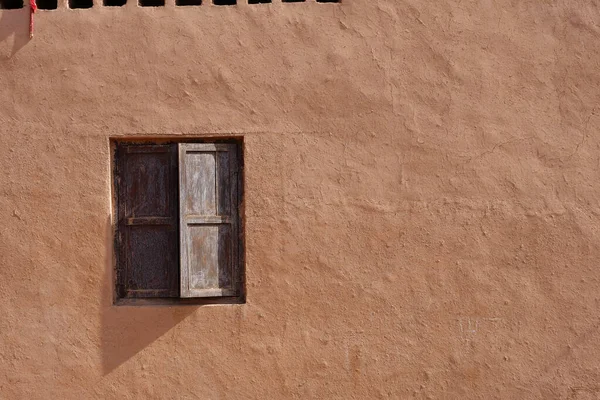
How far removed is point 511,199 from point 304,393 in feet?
5.24

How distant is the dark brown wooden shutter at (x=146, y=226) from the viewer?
400cm

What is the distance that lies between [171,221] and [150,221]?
119 millimetres

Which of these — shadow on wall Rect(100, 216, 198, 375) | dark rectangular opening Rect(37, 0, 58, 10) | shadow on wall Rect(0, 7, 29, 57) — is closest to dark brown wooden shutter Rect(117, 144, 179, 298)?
shadow on wall Rect(100, 216, 198, 375)

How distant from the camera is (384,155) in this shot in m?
3.91

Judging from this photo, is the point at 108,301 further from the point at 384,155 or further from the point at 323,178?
the point at 384,155

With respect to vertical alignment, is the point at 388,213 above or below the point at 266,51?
below

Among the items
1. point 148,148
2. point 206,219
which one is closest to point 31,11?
point 148,148

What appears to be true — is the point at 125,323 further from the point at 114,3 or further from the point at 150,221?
the point at 114,3

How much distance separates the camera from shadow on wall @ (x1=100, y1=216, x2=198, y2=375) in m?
3.88

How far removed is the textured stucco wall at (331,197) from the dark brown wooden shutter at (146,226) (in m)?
0.13

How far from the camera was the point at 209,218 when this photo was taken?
393cm

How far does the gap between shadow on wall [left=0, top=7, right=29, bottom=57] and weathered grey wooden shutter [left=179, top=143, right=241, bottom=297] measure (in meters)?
1.09

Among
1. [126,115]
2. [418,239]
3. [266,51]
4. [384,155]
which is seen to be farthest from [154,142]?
[418,239]

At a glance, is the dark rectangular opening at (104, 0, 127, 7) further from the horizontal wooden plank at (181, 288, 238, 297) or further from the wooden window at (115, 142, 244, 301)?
the horizontal wooden plank at (181, 288, 238, 297)
